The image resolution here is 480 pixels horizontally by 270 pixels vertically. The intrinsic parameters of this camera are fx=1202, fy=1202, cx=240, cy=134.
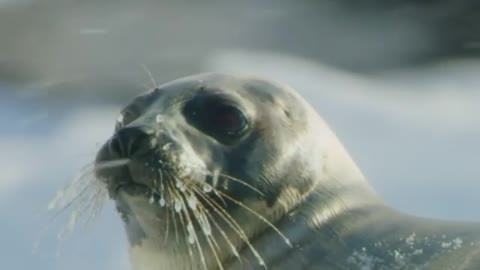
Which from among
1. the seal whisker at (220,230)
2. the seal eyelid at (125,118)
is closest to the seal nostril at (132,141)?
the seal whisker at (220,230)

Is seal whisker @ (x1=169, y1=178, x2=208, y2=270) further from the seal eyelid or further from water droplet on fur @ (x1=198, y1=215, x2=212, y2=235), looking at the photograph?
the seal eyelid

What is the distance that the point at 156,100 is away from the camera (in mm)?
3846

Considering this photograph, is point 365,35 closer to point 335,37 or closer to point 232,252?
point 335,37

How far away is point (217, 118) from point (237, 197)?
280 millimetres

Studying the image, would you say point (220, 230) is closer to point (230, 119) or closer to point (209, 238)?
point (209, 238)

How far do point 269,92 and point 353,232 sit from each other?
2.07ft

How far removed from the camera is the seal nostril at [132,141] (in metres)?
3.52

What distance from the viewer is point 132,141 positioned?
11.5 ft

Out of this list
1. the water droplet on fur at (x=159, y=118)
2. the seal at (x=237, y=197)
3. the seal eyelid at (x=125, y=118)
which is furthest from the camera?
the seal eyelid at (x=125, y=118)

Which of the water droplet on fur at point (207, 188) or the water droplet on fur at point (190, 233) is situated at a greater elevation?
the water droplet on fur at point (207, 188)

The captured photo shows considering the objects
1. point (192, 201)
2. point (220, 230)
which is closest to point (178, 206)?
point (192, 201)

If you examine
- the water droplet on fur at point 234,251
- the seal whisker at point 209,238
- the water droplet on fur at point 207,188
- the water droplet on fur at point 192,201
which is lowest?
the water droplet on fur at point 234,251

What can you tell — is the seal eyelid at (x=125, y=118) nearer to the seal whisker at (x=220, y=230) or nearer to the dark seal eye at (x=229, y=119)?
the dark seal eye at (x=229, y=119)

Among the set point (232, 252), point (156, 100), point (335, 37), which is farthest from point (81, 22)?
point (232, 252)
